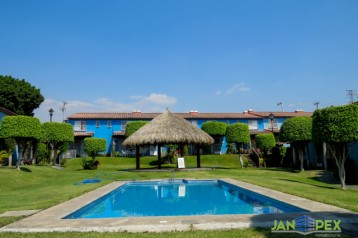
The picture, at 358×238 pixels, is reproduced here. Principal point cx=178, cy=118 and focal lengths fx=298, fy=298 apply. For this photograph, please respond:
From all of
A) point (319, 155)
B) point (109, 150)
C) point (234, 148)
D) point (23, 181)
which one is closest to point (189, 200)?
point (23, 181)

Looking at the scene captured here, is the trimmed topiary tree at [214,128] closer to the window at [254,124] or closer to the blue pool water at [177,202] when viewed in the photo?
the window at [254,124]

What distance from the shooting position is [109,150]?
46031mm

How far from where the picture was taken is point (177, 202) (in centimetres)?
1272

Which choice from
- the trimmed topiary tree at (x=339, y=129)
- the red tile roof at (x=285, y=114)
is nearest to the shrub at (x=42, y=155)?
the trimmed topiary tree at (x=339, y=129)

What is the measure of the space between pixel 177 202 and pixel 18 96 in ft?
127

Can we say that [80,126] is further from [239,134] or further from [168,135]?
[239,134]

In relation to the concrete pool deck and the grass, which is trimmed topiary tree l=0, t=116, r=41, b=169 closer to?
the concrete pool deck

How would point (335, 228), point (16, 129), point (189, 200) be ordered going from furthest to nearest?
point (16, 129)
point (189, 200)
point (335, 228)

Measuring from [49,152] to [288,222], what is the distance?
114 ft

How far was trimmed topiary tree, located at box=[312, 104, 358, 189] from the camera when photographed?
48.0 feet

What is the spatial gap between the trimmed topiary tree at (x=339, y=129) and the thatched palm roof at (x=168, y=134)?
12245 millimetres

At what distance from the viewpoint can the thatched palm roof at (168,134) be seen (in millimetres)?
26031

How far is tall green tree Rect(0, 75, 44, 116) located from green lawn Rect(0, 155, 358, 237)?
553 inches

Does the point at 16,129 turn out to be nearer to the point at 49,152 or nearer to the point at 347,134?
the point at 49,152
